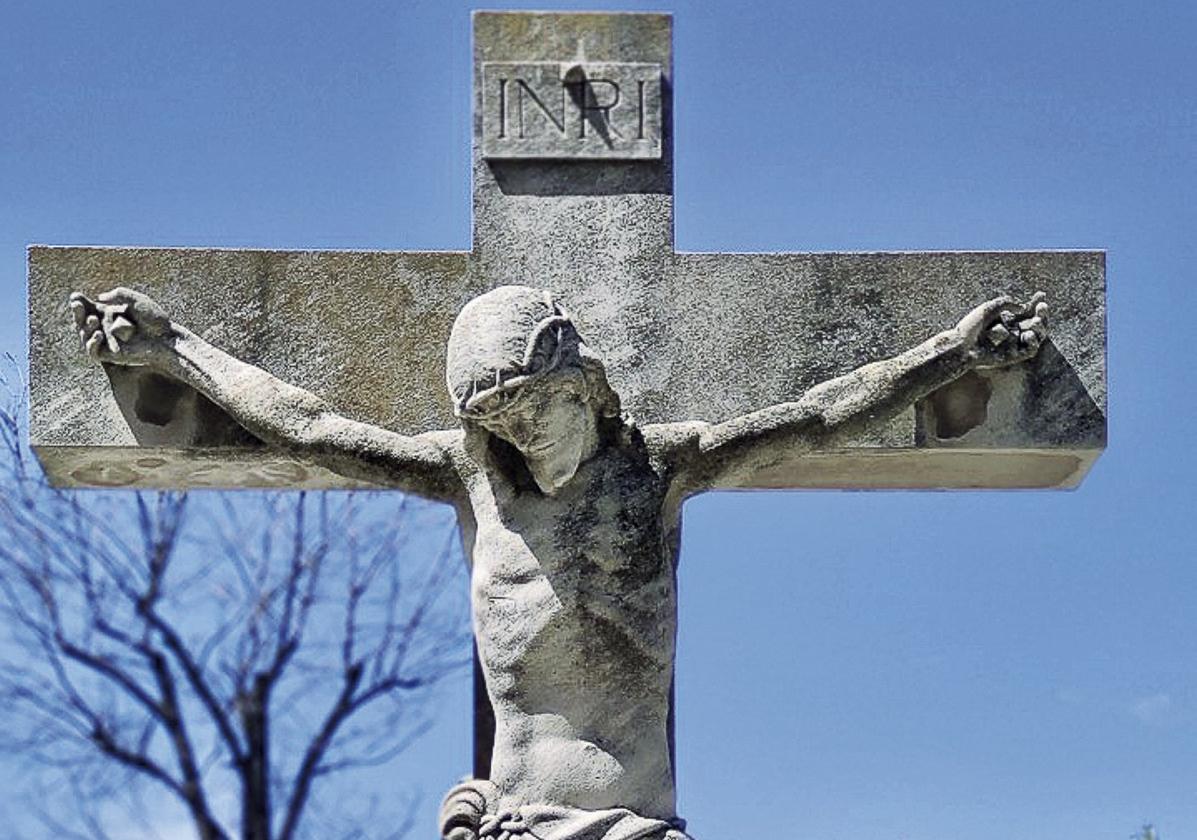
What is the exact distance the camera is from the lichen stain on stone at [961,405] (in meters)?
8.73

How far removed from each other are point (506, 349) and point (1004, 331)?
1583mm

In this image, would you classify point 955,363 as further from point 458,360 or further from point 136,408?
point 136,408

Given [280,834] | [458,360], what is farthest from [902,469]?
[280,834]

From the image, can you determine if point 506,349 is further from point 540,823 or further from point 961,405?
point 961,405

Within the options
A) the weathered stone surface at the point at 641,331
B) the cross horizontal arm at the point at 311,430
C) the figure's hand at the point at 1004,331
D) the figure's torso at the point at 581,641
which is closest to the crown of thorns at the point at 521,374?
the figure's torso at the point at 581,641

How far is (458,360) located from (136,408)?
1250 millimetres

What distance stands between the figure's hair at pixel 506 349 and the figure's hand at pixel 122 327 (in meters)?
1.04

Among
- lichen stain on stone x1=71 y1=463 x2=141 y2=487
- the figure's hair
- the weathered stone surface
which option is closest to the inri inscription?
the weathered stone surface

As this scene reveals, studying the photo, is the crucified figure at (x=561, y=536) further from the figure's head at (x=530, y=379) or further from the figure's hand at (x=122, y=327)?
the figure's hand at (x=122, y=327)

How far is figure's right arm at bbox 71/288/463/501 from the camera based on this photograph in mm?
8328

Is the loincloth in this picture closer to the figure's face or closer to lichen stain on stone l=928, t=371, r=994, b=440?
the figure's face

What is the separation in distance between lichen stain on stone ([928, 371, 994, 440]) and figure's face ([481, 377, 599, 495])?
3.70 feet

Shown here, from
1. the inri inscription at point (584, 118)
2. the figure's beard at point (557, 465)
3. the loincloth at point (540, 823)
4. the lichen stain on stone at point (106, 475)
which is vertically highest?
the inri inscription at point (584, 118)

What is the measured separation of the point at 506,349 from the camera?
7.79 metres
